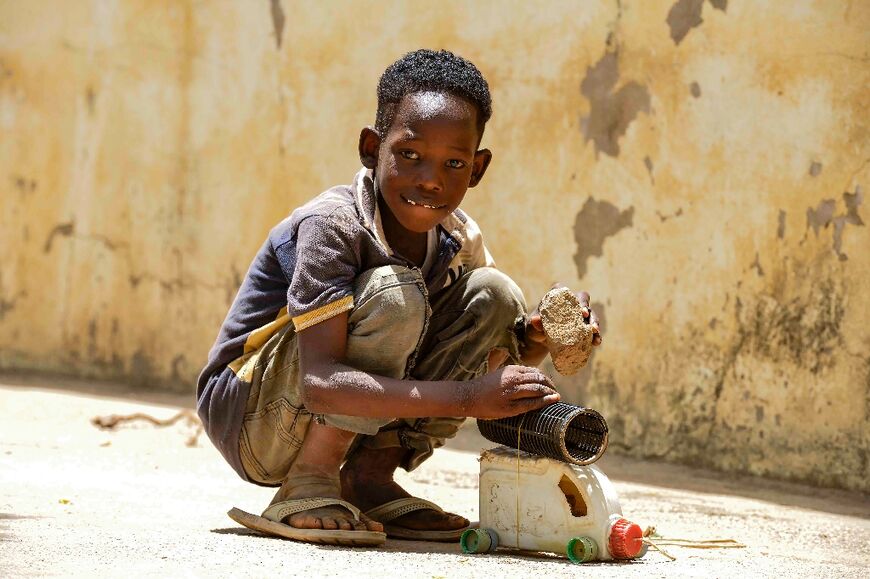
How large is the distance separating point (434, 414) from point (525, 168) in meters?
2.59

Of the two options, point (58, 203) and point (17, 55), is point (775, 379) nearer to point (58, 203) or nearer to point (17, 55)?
point (58, 203)

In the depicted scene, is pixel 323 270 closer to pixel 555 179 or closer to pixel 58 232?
pixel 555 179

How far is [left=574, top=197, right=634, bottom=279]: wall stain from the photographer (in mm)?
4738

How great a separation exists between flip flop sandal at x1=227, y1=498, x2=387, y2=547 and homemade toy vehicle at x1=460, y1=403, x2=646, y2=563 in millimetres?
233

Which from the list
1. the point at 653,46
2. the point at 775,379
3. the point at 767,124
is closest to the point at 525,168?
the point at 653,46

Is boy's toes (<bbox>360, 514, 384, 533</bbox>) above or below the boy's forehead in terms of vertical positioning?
below

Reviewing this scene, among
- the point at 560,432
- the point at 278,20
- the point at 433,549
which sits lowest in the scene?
the point at 433,549

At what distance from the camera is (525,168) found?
503 cm

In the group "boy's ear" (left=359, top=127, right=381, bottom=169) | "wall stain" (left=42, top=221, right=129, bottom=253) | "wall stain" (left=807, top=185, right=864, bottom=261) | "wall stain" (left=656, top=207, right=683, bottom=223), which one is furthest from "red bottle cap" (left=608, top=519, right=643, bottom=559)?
"wall stain" (left=42, top=221, right=129, bottom=253)

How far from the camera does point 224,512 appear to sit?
10.5 feet

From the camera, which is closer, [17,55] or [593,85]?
[593,85]

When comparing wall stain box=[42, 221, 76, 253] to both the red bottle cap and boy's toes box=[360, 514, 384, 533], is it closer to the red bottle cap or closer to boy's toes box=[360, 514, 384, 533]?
boy's toes box=[360, 514, 384, 533]

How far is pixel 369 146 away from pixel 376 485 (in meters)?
0.83

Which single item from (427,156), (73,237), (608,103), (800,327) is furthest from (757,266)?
(73,237)
